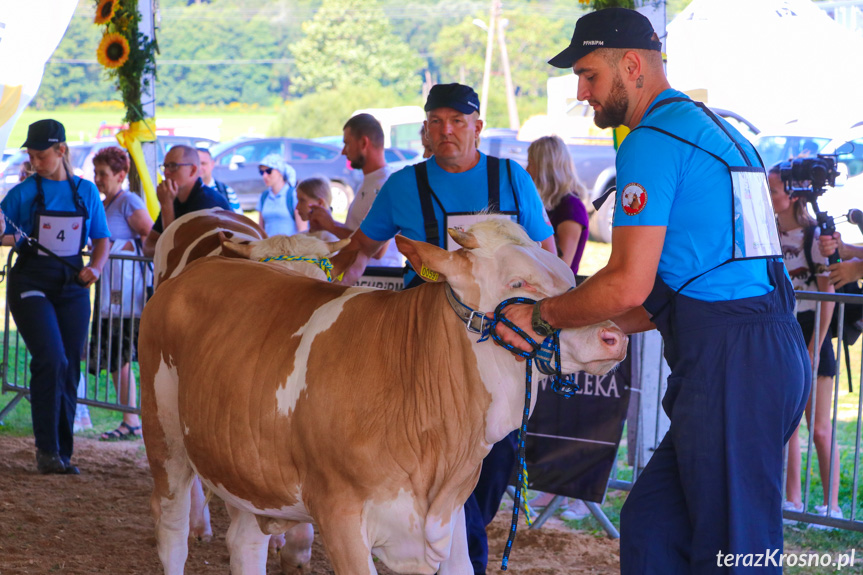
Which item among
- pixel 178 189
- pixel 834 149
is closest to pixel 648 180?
pixel 178 189

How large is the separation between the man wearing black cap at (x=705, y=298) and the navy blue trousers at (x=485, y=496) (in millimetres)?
1366

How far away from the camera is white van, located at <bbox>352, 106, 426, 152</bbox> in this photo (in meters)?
26.8

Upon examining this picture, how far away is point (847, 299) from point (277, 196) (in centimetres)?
753

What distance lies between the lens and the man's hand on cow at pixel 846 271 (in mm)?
5254

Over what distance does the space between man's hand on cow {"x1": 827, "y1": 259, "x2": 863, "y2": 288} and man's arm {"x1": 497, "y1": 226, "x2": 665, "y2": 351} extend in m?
3.38

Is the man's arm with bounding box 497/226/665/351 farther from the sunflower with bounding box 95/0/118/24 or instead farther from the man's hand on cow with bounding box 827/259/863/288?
the sunflower with bounding box 95/0/118/24

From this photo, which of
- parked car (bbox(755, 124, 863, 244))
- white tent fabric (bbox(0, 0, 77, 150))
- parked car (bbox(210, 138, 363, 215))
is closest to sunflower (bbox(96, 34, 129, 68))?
white tent fabric (bbox(0, 0, 77, 150))

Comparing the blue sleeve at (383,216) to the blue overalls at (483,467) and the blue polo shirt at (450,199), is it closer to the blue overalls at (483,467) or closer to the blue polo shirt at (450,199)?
the blue polo shirt at (450,199)

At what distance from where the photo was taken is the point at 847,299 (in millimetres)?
4684

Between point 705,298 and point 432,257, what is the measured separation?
775mm

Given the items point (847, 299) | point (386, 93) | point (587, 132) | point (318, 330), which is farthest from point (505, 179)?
point (386, 93)

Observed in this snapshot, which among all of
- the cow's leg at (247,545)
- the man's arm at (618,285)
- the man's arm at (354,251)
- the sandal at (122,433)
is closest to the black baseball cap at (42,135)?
the sandal at (122,433)

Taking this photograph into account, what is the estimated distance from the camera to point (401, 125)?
2717cm

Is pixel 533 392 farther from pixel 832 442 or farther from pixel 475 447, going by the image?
pixel 832 442
